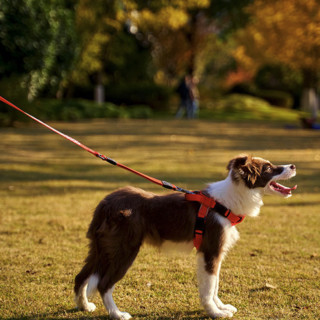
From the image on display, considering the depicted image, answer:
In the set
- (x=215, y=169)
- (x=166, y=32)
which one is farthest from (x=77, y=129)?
(x=166, y=32)

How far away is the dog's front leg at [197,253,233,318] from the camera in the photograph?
157 inches

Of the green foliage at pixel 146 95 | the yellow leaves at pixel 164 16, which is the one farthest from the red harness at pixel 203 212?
the green foliage at pixel 146 95

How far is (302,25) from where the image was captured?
2319cm

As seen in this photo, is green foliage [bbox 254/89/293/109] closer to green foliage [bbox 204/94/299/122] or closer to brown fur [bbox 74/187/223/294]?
green foliage [bbox 204/94/299/122]

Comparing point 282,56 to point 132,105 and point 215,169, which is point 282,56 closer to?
point 132,105

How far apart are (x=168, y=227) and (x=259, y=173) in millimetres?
917

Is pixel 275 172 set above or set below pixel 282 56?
below

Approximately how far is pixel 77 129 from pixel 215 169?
34.9ft

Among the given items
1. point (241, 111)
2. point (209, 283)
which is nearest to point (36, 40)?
point (209, 283)

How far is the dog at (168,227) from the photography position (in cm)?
392

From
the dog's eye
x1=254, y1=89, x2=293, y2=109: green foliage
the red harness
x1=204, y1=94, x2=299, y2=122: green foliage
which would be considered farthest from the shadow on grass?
x1=254, y1=89, x2=293, y2=109: green foliage

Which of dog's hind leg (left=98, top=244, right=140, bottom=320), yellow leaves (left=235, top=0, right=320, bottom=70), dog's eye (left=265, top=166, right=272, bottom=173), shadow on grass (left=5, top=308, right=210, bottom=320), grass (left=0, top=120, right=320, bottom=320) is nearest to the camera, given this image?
dog's hind leg (left=98, top=244, right=140, bottom=320)

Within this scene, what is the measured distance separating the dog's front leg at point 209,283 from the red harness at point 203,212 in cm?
16

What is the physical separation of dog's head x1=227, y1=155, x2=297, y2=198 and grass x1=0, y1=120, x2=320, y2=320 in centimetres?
112
